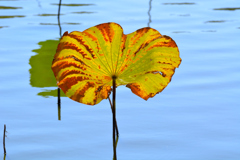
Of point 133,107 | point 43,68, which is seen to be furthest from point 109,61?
point 43,68

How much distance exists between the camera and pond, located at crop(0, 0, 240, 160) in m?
1.77

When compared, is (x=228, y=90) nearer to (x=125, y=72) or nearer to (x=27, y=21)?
(x=125, y=72)

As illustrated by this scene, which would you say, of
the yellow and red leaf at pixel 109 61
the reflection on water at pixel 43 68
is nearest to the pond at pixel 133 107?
the reflection on water at pixel 43 68

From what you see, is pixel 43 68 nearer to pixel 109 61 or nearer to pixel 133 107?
pixel 133 107

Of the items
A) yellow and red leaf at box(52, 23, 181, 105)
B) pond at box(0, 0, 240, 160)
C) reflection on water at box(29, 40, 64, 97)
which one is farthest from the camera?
reflection on water at box(29, 40, 64, 97)

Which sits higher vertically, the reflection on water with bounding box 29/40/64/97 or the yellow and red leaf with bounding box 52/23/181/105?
the yellow and red leaf with bounding box 52/23/181/105

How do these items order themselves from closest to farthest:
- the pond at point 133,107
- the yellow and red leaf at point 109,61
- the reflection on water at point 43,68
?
the yellow and red leaf at point 109,61 → the pond at point 133,107 → the reflection on water at point 43,68

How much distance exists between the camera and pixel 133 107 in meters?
2.21

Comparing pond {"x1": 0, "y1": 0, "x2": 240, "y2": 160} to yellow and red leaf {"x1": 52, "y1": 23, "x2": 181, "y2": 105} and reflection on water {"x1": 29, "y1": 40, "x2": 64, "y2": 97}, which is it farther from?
yellow and red leaf {"x1": 52, "y1": 23, "x2": 181, "y2": 105}

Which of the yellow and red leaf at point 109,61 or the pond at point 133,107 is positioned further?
the pond at point 133,107

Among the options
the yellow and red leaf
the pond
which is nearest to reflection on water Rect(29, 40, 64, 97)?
the pond

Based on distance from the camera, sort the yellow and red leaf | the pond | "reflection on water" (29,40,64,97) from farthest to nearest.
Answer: "reflection on water" (29,40,64,97) → the pond → the yellow and red leaf

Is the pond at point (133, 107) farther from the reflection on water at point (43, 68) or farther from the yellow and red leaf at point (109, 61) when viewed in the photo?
the yellow and red leaf at point (109, 61)

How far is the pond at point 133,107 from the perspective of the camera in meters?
1.77
